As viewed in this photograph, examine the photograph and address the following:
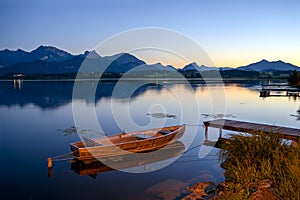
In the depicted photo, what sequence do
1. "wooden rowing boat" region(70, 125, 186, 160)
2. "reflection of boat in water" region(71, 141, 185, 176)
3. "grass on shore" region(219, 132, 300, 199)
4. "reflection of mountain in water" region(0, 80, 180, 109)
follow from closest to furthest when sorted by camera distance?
1. "grass on shore" region(219, 132, 300, 199)
2. "wooden rowing boat" region(70, 125, 186, 160)
3. "reflection of boat in water" region(71, 141, 185, 176)
4. "reflection of mountain in water" region(0, 80, 180, 109)

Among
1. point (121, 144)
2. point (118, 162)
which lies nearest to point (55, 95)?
point (118, 162)

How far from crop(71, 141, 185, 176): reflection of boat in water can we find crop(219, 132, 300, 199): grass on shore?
15.5 ft

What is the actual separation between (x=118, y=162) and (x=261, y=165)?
666cm

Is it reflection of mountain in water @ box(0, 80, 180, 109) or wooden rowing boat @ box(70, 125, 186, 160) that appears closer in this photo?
wooden rowing boat @ box(70, 125, 186, 160)

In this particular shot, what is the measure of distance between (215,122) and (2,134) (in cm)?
1443

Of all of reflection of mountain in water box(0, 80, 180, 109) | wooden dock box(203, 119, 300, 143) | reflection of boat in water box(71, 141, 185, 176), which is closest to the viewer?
reflection of boat in water box(71, 141, 185, 176)

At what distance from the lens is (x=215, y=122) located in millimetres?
14742

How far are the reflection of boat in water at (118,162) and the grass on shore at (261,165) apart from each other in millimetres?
4711

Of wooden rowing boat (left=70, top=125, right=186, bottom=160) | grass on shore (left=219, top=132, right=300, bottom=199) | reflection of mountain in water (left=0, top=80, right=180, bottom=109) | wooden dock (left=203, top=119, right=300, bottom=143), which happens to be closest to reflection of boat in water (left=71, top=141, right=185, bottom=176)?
wooden rowing boat (left=70, top=125, right=186, bottom=160)

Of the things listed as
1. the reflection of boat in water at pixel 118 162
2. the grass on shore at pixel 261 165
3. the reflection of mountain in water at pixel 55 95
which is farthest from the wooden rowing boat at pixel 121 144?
the reflection of mountain in water at pixel 55 95

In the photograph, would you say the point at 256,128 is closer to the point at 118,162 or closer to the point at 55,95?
the point at 118,162

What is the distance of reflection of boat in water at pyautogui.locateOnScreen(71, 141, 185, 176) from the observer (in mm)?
10922

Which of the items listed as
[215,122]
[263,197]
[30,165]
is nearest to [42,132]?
[30,165]

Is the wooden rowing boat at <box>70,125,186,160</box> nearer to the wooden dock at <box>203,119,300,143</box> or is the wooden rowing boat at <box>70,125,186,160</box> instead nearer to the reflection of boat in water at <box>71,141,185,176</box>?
the reflection of boat in water at <box>71,141,185,176</box>
